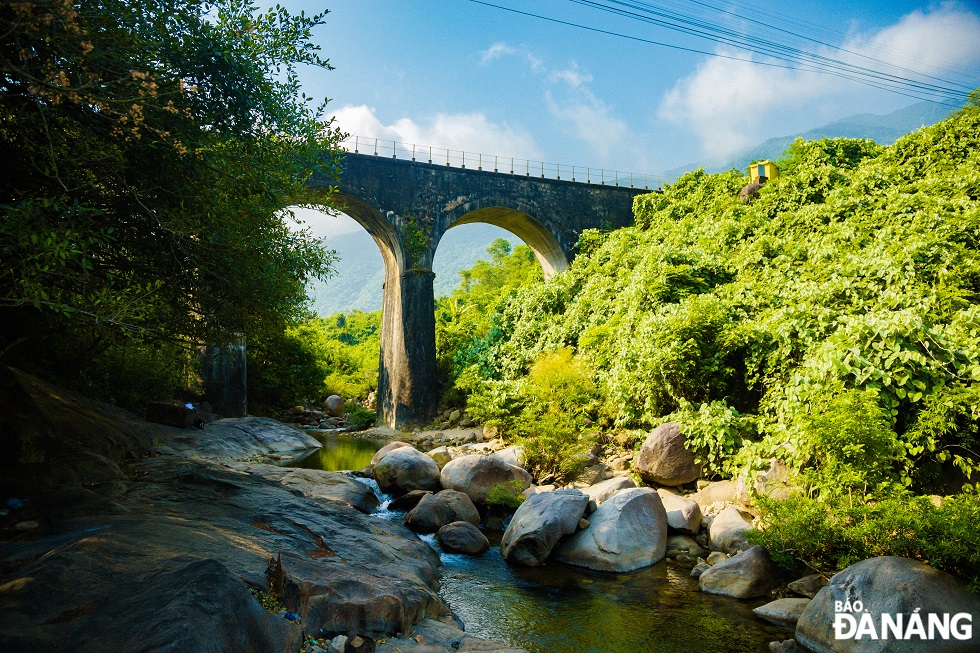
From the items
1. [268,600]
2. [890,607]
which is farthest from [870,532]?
[268,600]

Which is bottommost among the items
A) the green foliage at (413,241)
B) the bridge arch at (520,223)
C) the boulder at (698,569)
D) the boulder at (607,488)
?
the boulder at (698,569)

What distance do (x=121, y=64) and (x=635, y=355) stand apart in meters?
7.91

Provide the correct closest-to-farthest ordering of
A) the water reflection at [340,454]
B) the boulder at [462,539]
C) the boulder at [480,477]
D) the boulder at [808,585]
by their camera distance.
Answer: the boulder at [808,585] < the boulder at [462,539] < the boulder at [480,477] < the water reflection at [340,454]

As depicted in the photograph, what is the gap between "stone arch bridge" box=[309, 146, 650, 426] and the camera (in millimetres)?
17984

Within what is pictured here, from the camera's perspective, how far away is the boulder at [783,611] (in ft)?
15.6

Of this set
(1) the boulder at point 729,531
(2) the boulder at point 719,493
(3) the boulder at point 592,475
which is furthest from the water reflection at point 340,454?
(1) the boulder at point 729,531

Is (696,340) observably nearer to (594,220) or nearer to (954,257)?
(954,257)

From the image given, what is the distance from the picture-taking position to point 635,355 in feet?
31.9

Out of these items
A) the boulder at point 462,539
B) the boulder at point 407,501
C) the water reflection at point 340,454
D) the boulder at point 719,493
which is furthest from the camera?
the water reflection at point 340,454

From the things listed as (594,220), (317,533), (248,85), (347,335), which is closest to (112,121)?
(248,85)

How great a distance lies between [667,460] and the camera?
8.22 meters

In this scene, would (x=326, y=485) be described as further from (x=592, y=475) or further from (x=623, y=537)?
(x=592, y=475)

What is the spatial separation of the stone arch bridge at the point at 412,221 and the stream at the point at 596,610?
11.9m

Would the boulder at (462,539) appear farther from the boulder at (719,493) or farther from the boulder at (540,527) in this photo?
the boulder at (719,493)
